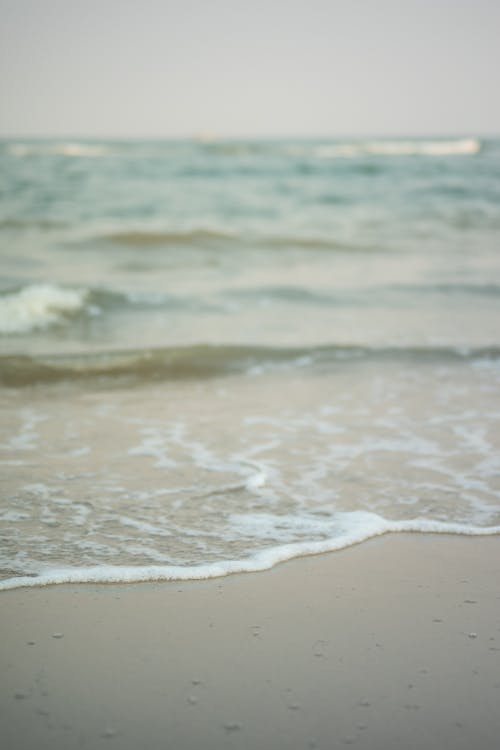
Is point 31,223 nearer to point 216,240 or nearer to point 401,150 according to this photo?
point 216,240

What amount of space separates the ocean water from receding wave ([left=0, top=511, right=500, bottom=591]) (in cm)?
1

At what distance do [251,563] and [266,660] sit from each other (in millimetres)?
647

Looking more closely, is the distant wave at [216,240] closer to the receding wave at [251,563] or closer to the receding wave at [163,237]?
the receding wave at [163,237]

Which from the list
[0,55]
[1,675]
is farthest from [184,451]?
[0,55]

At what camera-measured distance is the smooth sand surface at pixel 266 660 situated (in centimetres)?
206

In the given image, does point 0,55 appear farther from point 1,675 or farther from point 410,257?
point 1,675

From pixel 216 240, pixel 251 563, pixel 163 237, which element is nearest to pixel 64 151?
pixel 163 237

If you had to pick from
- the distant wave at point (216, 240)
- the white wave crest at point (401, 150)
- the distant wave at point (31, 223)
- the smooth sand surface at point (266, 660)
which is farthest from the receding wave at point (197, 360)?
the white wave crest at point (401, 150)

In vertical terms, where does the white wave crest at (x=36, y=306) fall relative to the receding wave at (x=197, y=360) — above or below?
above

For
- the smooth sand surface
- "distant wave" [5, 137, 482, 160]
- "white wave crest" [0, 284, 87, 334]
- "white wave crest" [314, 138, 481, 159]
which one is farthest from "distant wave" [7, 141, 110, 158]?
the smooth sand surface

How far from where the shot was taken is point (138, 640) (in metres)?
2.47

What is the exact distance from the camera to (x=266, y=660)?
2365 mm

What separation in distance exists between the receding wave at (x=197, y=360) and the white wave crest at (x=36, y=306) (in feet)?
4.56

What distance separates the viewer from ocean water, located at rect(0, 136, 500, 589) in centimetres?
335
